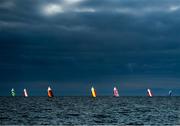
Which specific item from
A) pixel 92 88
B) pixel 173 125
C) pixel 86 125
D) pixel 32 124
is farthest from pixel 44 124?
pixel 92 88

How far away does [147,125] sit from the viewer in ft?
153

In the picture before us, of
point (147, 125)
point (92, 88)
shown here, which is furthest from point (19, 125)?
point (92, 88)

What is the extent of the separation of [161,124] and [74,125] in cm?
1103

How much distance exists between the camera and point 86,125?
4528cm

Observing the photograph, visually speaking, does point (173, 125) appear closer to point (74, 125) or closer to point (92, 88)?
point (74, 125)

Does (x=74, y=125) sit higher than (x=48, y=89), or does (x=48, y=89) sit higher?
(x=48, y=89)

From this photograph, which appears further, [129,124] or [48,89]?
[48,89]

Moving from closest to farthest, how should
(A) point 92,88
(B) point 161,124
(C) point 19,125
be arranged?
(C) point 19,125 → (B) point 161,124 → (A) point 92,88

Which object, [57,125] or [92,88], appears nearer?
[57,125]

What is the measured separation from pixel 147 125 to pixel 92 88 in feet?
467

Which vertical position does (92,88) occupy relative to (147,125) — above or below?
above

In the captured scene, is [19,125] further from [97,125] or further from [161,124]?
[161,124]

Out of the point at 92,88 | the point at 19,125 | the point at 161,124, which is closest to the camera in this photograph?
the point at 19,125

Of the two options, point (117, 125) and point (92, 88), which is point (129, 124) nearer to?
point (117, 125)
